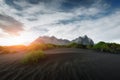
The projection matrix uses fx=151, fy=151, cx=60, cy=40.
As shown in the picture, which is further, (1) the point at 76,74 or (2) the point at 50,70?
(2) the point at 50,70

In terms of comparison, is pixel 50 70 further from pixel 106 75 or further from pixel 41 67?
pixel 106 75

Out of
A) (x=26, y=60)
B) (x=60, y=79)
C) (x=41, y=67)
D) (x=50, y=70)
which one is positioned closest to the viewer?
(x=60, y=79)

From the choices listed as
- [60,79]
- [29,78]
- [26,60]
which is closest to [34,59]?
[26,60]

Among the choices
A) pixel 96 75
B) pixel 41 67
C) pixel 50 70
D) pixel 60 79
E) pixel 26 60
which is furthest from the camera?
pixel 26 60

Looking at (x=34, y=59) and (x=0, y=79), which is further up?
(x=34, y=59)

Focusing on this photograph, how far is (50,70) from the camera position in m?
5.70

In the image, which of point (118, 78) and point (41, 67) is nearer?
point (118, 78)

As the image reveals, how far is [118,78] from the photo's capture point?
16.6ft

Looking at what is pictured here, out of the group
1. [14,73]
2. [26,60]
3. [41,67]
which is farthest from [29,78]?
[26,60]

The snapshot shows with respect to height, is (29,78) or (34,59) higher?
(34,59)

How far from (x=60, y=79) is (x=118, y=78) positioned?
6.45 ft

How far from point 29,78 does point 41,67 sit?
123 centimetres

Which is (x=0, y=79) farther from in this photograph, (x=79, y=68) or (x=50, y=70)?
(x=79, y=68)

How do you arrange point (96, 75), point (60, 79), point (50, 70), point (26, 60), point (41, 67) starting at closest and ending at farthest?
point (60, 79)
point (96, 75)
point (50, 70)
point (41, 67)
point (26, 60)
